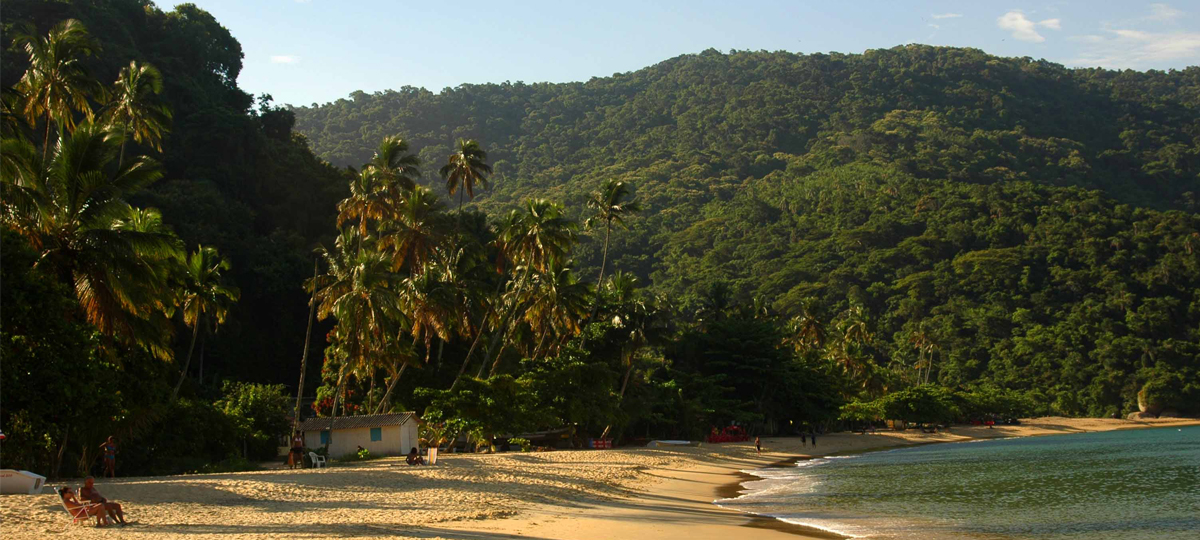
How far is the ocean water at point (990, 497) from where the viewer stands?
1966 cm

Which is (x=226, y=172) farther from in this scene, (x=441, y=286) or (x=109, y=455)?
(x=109, y=455)

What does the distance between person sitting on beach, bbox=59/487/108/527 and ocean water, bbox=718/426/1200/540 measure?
523 inches

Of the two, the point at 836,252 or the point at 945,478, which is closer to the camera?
the point at 945,478

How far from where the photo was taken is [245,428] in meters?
33.0

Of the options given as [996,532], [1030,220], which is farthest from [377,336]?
[1030,220]

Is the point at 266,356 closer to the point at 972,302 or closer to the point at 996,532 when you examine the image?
the point at 996,532

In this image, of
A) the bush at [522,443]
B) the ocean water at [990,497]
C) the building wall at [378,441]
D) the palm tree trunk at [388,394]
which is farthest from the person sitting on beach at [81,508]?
the bush at [522,443]

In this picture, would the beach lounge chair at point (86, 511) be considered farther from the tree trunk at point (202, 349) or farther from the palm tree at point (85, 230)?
the tree trunk at point (202, 349)

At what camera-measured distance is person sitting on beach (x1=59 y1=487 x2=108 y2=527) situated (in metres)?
13.6

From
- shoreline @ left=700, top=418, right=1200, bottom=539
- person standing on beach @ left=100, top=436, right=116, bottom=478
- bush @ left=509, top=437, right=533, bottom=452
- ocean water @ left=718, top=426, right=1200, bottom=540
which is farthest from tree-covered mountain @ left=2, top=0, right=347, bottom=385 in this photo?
ocean water @ left=718, top=426, right=1200, bottom=540

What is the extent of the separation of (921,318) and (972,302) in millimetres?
6156

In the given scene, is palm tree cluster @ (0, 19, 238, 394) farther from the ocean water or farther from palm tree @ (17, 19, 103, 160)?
the ocean water

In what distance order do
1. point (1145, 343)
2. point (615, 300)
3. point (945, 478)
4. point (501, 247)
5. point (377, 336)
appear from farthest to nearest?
1. point (1145, 343)
2. point (615, 300)
3. point (501, 247)
4. point (377, 336)
5. point (945, 478)

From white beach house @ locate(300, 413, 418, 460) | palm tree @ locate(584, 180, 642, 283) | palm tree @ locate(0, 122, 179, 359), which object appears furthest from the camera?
palm tree @ locate(584, 180, 642, 283)
